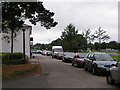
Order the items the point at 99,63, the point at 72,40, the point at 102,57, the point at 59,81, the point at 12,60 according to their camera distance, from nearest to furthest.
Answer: the point at 59,81
the point at 99,63
the point at 102,57
the point at 12,60
the point at 72,40

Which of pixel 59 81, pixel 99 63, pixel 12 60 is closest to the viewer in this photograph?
pixel 59 81

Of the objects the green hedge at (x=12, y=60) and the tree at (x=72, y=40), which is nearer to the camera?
the green hedge at (x=12, y=60)

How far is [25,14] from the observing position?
1773 cm

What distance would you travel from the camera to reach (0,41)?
35469 mm

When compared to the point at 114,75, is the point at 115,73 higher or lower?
higher

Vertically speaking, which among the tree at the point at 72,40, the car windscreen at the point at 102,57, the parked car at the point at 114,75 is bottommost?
the parked car at the point at 114,75

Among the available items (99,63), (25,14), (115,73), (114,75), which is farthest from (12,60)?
(115,73)

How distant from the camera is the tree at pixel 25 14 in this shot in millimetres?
16484

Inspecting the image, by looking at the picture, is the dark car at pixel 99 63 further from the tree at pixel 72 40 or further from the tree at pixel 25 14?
the tree at pixel 72 40

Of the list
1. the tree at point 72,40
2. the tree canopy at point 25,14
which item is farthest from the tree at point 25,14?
the tree at point 72,40

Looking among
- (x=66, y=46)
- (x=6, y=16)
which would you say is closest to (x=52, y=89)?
(x=6, y=16)

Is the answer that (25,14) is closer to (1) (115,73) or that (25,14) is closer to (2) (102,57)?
(2) (102,57)

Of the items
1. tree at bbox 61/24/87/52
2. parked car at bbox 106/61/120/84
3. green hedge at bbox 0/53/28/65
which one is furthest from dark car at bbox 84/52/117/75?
tree at bbox 61/24/87/52

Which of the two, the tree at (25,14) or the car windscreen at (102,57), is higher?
the tree at (25,14)
